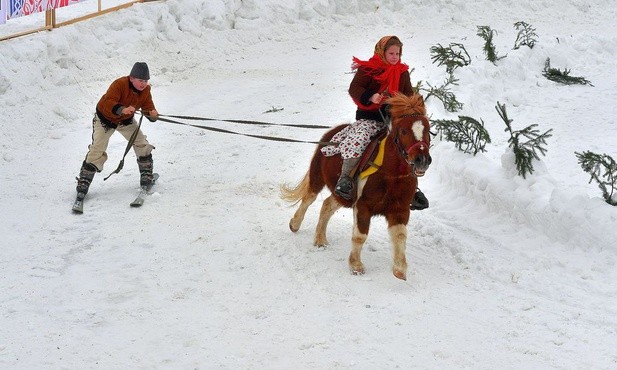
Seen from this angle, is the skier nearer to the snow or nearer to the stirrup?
the snow

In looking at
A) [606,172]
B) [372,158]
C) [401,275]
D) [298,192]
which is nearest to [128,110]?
[298,192]

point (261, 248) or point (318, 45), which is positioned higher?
point (318, 45)

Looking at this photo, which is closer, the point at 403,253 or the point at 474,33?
the point at 403,253

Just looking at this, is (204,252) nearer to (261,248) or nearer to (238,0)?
(261,248)

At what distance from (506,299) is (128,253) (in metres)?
3.74

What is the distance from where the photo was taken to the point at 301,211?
7.86 meters

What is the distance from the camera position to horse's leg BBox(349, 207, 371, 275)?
264 inches

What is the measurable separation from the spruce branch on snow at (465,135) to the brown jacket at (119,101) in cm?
376

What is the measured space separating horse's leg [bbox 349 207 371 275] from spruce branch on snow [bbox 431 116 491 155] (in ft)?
9.01

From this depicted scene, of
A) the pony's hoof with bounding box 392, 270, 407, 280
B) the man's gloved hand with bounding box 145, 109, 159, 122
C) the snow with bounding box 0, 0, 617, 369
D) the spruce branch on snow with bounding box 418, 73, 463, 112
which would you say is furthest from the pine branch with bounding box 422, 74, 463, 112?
the pony's hoof with bounding box 392, 270, 407, 280

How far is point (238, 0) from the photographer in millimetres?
17250

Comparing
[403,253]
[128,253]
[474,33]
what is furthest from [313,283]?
[474,33]

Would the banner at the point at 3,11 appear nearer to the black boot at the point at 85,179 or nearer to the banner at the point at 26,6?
the banner at the point at 26,6

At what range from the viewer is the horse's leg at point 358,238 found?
671 cm
